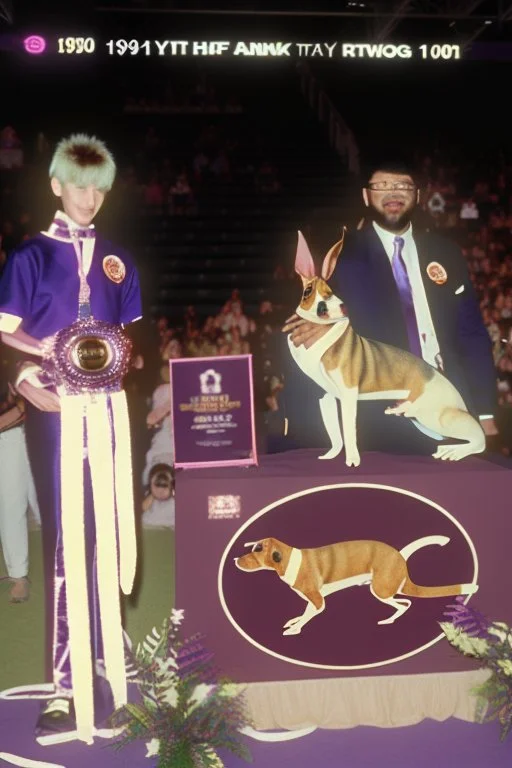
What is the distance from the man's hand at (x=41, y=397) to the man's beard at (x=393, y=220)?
48.8 inches

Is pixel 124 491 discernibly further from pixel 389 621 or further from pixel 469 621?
pixel 469 621

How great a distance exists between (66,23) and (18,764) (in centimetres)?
1400

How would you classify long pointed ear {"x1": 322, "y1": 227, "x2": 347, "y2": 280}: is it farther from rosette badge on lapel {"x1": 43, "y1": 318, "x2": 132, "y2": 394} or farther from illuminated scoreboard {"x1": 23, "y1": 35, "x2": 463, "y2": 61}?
illuminated scoreboard {"x1": 23, "y1": 35, "x2": 463, "y2": 61}

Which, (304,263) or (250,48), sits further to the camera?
(250,48)

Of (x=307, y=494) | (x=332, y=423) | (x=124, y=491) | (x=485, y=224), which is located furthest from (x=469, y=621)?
(x=485, y=224)

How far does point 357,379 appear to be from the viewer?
9.14 feet

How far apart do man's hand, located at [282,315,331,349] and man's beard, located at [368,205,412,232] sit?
0.45 m

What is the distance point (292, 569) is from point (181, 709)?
1.68 feet

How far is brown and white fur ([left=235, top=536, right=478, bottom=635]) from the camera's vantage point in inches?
104

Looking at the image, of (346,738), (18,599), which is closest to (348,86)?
(18,599)

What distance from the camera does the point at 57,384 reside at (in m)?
2.55

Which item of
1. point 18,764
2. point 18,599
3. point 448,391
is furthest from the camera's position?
point 18,599

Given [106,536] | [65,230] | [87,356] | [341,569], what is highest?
[65,230]

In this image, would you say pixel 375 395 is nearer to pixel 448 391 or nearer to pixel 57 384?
pixel 448 391
